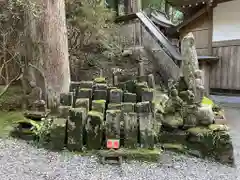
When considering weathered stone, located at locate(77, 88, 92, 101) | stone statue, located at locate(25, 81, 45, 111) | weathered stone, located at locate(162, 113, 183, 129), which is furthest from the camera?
stone statue, located at locate(25, 81, 45, 111)

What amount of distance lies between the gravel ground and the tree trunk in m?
1.65

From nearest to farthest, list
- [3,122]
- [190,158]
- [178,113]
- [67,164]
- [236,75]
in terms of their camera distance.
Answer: [67,164], [190,158], [178,113], [3,122], [236,75]

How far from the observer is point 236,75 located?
263 inches

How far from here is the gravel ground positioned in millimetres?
2727

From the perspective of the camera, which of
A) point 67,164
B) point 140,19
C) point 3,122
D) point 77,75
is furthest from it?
point 140,19

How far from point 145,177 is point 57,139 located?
132cm

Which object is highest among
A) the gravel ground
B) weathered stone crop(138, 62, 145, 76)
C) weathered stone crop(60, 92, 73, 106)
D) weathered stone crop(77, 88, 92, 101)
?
weathered stone crop(138, 62, 145, 76)

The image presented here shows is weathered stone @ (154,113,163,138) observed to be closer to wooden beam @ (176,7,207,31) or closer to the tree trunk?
the tree trunk

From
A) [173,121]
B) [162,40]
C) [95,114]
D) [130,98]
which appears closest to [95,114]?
[95,114]

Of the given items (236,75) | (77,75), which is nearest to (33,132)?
(77,75)

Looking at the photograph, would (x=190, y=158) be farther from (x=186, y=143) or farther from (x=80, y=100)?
(x=80, y=100)

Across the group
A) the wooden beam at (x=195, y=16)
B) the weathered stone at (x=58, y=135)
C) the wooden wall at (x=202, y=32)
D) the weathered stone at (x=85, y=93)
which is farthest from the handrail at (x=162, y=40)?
the weathered stone at (x=58, y=135)

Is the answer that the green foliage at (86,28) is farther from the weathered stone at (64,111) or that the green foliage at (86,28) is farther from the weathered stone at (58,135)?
the weathered stone at (58,135)

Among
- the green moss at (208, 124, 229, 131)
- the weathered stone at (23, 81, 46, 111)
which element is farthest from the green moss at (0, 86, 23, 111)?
the green moss at (208, 124, 229, 131)
